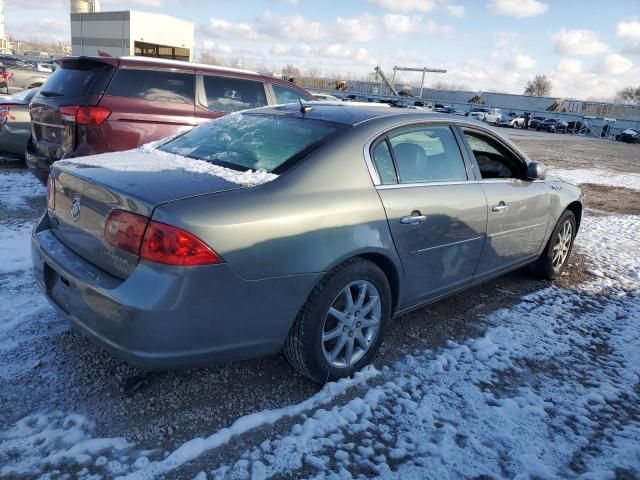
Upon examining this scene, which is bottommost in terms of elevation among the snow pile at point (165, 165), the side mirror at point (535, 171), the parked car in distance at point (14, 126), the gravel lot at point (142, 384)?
the gravel lot at point (142, 384)

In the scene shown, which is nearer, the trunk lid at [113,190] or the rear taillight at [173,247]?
the rear taillight at [173,247]

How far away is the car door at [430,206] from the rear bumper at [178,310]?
0.81 meters

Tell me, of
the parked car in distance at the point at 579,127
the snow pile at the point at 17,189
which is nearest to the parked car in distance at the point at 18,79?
the snow pile at the point at 17,189

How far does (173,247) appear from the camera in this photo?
7.22 ft

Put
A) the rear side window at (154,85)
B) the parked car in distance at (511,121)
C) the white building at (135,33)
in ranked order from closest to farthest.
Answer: the rear side window at (154,85) < the parked car in distance at (511,121) < the white building at (135,33)

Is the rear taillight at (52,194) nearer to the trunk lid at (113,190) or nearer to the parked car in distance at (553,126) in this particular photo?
the trunk lid at (113,190)

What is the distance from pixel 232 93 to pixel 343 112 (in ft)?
11.3

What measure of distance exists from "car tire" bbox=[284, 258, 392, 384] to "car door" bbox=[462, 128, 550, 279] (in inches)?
47.9

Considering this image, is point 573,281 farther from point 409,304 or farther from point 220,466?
point 220,466

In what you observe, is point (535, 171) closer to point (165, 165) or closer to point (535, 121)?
point (165, 165)

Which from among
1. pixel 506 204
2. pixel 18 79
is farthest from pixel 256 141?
pixel 18 79

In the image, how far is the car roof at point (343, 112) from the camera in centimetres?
325

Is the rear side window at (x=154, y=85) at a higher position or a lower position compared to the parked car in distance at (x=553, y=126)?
lower

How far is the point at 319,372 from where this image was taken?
281cm
